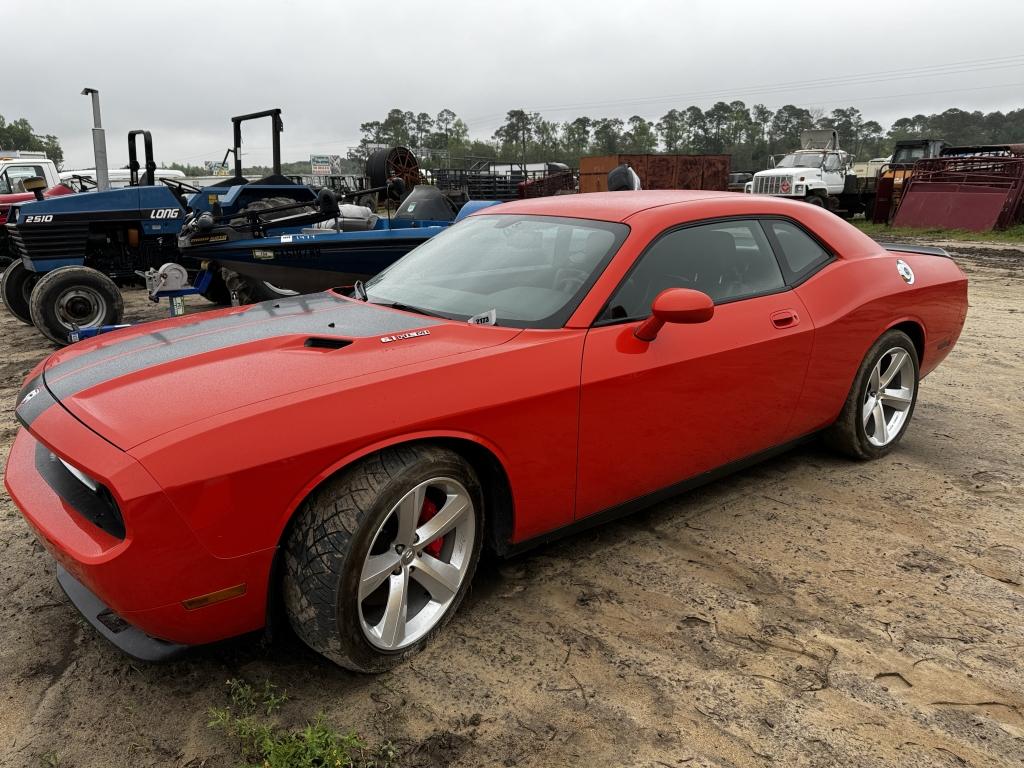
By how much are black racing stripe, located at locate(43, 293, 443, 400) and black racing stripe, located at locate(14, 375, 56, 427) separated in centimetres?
3

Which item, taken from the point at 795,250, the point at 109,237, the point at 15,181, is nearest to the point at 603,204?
the point at 795,250

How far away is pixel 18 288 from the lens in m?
8.37

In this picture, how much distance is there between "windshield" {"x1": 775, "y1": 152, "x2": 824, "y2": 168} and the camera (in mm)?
22922

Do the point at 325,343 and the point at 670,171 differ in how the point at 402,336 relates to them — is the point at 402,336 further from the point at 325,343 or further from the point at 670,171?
→ the point at 670,171

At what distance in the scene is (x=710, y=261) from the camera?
10.8 feet

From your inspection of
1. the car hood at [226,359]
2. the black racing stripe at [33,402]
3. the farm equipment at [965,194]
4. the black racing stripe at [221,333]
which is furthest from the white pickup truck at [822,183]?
the black racing stripe at [33,402]

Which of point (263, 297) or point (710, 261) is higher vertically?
point (710, 261)

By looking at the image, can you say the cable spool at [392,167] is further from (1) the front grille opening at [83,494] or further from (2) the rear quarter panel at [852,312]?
(1) the front grille opening at [83,494]

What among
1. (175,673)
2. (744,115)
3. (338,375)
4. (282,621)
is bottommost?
(175,673)

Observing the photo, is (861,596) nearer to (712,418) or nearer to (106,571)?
(712,418)

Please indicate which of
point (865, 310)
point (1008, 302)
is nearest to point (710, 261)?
point (865, 310)

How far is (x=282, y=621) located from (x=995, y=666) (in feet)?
7.58

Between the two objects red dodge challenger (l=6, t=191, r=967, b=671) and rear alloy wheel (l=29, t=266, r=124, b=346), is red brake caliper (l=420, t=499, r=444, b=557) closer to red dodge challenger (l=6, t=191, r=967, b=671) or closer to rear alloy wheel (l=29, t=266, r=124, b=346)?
red dodge challenger (l=6, t=191, r=967, b=671)

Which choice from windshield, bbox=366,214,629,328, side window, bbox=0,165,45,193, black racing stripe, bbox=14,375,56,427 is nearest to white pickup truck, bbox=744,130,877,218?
side window, bbox=0,165,45,193
